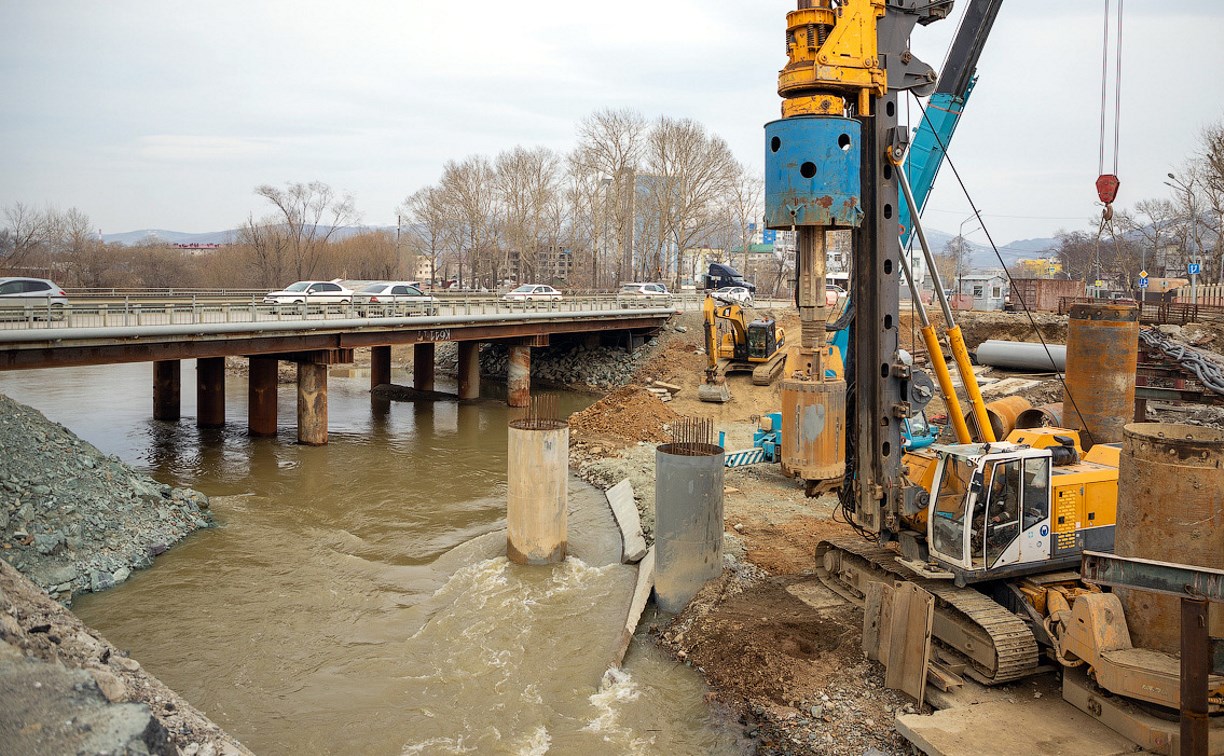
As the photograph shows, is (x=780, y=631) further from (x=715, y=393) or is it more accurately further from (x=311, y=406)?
(x=715, y=393)

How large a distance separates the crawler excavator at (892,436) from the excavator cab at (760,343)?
19.7 m

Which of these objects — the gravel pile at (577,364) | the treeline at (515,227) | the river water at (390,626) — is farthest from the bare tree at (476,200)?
the river water at (390,626)

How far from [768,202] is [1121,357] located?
251 inches

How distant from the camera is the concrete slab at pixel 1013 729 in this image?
24.0 ft

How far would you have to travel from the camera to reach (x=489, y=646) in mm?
11133

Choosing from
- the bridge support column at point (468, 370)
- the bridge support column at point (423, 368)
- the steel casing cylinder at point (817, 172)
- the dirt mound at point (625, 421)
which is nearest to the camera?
the steel casing cylinder at point (817, 172)

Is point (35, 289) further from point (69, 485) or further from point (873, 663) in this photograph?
point (873, 663)

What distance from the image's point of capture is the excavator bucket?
29578mm

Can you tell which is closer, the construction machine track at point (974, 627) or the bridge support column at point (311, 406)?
the construction machine track at point (974, 627)

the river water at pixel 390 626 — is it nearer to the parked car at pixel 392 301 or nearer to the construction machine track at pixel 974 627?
the construction machine track at pixel 974 627

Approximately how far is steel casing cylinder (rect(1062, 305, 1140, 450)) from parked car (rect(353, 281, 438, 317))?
2064 centimetres

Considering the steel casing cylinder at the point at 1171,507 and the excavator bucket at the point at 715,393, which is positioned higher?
the steel casing cylinder at the point at 1171,507

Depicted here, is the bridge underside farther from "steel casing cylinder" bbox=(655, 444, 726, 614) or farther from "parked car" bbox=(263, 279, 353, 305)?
"steel casing cylinder" bbox=(655, 444, 726, 614)

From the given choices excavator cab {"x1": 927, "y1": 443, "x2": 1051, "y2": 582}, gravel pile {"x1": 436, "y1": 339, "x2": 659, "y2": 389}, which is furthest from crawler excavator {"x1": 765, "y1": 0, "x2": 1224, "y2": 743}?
gravel pile {"x1": 436, "y1": 339, "x2": 659, "y2": 389}
